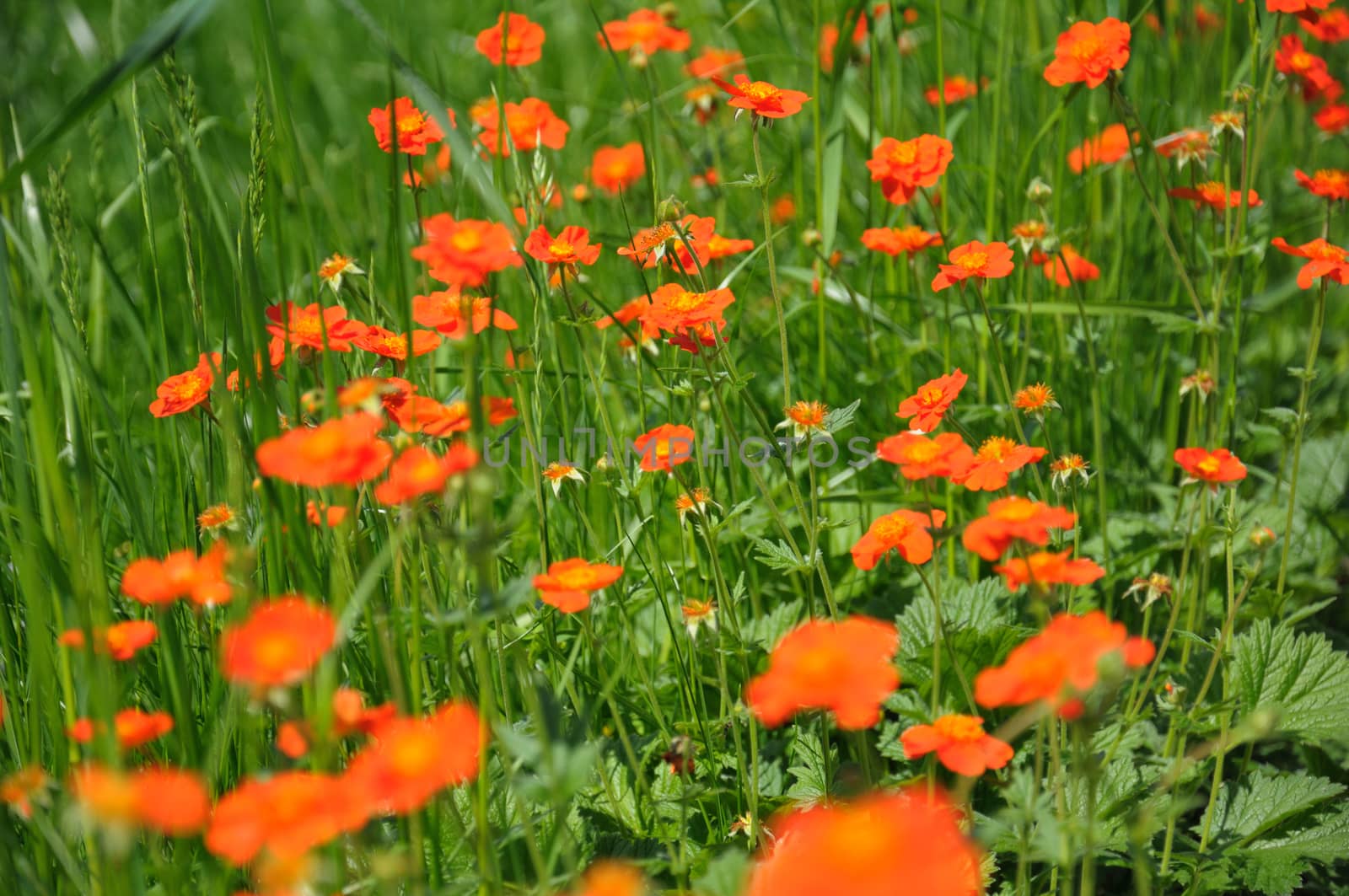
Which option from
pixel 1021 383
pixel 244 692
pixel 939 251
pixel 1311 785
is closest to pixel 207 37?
pixel 939 251

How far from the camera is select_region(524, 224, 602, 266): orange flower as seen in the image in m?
1.79

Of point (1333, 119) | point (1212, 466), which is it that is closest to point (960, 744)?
point (1212, 466)

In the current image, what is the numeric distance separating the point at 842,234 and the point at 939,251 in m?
0.44

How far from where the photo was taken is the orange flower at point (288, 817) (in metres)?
0.98

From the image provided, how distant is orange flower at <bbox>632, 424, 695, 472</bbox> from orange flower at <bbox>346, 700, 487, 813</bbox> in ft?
2.31

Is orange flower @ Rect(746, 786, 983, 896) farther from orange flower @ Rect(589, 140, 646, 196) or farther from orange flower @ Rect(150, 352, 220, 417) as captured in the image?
orange flower @ Rect(589, 140, 646, 196)

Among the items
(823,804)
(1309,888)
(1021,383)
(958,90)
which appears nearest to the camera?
(823,804)

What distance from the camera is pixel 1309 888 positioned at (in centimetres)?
208

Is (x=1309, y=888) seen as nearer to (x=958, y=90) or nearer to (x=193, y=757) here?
(x=193, y=757)

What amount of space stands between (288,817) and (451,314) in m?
0.94

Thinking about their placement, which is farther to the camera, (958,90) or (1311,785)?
(958,90)

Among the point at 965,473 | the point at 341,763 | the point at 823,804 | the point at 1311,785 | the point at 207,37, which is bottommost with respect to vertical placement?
the point at 1311,785

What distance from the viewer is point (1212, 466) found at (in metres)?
1.69

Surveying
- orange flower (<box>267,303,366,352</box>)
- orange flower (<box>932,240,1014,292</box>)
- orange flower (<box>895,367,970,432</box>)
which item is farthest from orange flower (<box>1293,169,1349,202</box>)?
orange flower (<box>267,303,366,352</box>)
